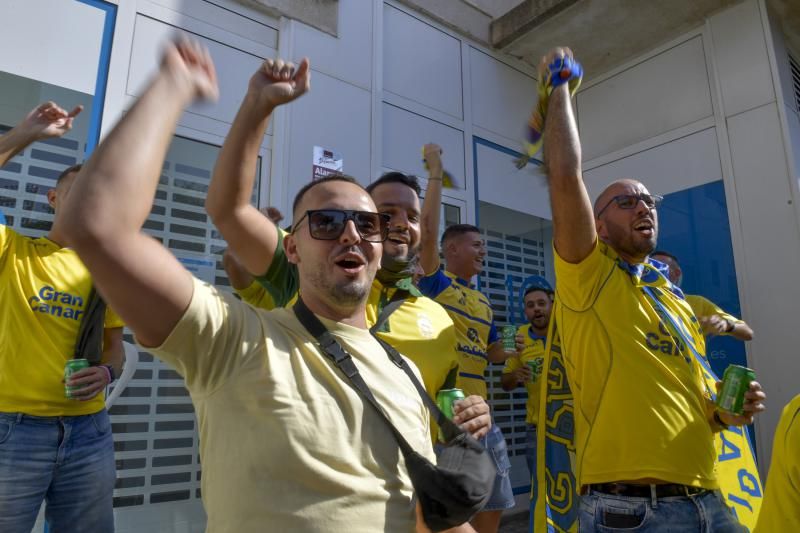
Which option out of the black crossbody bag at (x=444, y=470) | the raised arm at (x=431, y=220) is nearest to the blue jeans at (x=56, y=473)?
the black crossbody bag at (x=444, y=470)

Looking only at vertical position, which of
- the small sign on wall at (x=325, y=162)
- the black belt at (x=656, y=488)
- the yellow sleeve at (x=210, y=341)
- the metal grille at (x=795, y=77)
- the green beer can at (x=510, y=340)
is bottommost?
the black belt at (x=656, y=488)

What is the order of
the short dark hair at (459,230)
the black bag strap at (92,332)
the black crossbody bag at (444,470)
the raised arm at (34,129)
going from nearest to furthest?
the black crossbody bag at (444,470)
the raised arm at (34,129)
the black bag strap at (92,332)
the short dark hair at (459,230)

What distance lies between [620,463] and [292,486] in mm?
1442

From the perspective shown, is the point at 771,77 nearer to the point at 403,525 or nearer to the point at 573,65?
the point at 573,65

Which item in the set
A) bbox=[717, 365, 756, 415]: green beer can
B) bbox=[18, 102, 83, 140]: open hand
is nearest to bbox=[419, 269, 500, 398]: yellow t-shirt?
bbox=[717, 365, 756, 415]: green beer can

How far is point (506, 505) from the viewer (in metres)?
3.42

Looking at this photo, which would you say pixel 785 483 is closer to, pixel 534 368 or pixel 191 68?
pixel 191 68

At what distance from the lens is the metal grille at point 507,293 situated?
19.2ft

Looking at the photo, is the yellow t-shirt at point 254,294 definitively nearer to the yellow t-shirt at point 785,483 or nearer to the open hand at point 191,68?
the open hand at point 191,68

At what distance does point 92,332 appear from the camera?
276cm

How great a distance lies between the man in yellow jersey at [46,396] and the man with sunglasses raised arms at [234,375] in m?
1.72

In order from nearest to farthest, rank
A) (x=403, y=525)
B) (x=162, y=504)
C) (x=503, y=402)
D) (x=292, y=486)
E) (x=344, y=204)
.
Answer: (x=292, y=486) → (x=403, y=525) → (x=344, y=204) → (x=162, y=504) → (x=503, y=402)

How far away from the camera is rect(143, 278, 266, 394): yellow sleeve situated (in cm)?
109

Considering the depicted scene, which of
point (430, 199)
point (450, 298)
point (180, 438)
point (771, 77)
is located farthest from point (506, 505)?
point (771, 77)
